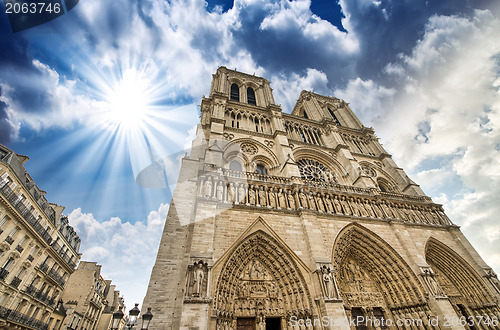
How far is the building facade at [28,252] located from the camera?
33.4ft

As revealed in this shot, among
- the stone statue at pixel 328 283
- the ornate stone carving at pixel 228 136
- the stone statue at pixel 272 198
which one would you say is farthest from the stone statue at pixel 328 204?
the ornate stone carving at pixel 228 136

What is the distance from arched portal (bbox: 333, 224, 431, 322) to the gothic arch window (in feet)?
13.4

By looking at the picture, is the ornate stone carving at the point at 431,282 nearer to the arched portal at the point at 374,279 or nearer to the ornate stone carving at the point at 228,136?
the arched portal at the point at 374,279

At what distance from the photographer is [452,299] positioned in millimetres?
9477

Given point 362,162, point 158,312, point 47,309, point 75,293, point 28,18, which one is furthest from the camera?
point 75,293

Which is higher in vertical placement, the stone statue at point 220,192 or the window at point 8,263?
the stone statue at point 220,192

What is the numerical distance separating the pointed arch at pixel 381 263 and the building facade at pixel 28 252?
14.8 meters

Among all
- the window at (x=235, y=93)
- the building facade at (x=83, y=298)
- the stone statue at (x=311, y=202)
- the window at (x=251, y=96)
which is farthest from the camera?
the window at (x=251, y=96)

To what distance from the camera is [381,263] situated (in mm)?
9195

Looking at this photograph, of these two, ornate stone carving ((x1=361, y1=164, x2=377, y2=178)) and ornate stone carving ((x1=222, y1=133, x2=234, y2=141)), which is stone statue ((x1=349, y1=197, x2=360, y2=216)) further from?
ornate stone carving ((x1=222, y1=133, x2=234, y2=141))

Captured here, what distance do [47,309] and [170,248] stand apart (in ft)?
42.9

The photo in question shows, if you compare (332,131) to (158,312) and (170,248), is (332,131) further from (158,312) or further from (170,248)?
(158,312)

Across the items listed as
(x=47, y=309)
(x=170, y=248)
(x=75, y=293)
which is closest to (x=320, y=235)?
(x=170, y=248)

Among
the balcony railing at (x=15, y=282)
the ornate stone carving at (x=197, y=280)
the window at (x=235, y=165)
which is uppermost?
the window at (x=235, y=165)
